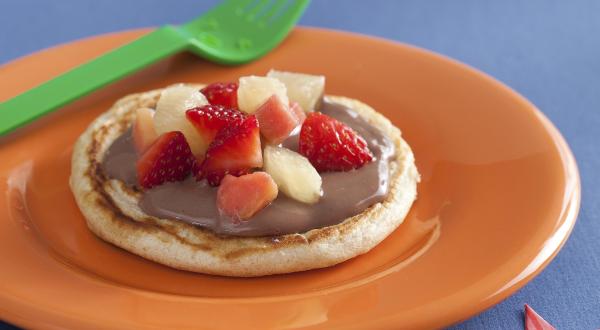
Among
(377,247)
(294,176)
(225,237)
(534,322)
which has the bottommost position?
(534,322)

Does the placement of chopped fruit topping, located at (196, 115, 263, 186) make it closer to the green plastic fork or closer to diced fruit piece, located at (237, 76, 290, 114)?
Result: diced fruit piece, located at (237, 76, 290, 114)

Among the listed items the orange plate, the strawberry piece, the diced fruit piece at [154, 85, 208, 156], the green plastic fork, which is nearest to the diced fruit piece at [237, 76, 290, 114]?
the diced fruit piece at [154, 85, 208, 156]

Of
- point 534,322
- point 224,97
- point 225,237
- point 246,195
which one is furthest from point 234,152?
point 534,322

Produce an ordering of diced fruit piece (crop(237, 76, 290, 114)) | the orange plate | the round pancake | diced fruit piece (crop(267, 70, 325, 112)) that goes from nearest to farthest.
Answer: the orange plate, the round pancake, diced fruit piece (crop(237, 76, 290, 114)), diced fruit piece (crop(267, 70, 325, 112))

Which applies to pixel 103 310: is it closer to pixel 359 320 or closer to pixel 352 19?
pixel 359 320

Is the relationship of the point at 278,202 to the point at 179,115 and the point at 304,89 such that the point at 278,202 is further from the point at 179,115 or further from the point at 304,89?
the point at 304,89

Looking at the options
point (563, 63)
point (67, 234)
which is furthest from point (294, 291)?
point (563, 63)
